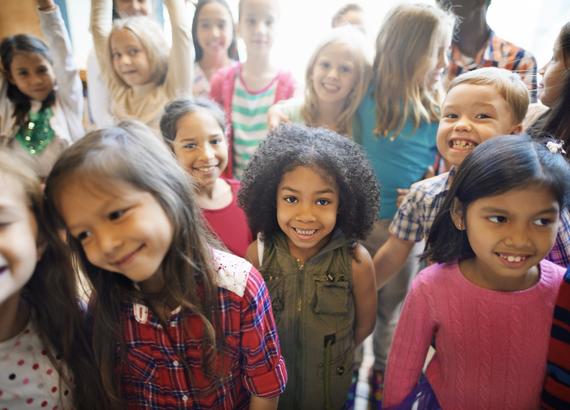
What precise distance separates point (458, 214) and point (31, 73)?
1882mm

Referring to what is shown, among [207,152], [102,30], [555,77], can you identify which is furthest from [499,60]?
[102,30]

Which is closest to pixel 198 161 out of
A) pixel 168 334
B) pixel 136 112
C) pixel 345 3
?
pixel 168 334

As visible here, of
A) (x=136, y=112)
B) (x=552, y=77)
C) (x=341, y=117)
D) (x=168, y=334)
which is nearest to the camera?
(x=168, y=334)

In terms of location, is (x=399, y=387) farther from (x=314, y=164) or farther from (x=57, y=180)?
(x=57, y=180)

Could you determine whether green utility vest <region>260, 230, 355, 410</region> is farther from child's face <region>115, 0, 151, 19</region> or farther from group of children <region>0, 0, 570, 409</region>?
child's face <region>115, 0, 151, 19</region>

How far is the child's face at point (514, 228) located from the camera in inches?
25.9

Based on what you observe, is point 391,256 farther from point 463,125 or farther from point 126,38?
point 126,38

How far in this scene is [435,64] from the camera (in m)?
1.21

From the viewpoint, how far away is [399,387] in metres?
0.82

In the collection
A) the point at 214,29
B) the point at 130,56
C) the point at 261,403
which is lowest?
the point at 261,403

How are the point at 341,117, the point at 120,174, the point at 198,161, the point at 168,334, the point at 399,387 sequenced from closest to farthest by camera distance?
the point at 120,174 < the point at 168,334 < the point at 399,387 < the point at 198,161 < the point at 341,117

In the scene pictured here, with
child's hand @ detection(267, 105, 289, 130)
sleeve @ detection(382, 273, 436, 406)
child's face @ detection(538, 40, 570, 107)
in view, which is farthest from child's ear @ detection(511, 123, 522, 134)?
child's hand @ detection(267, 105, 289, 130)

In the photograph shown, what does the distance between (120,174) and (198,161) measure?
49 centimetres

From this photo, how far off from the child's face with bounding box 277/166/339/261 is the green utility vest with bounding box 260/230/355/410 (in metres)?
0.06
